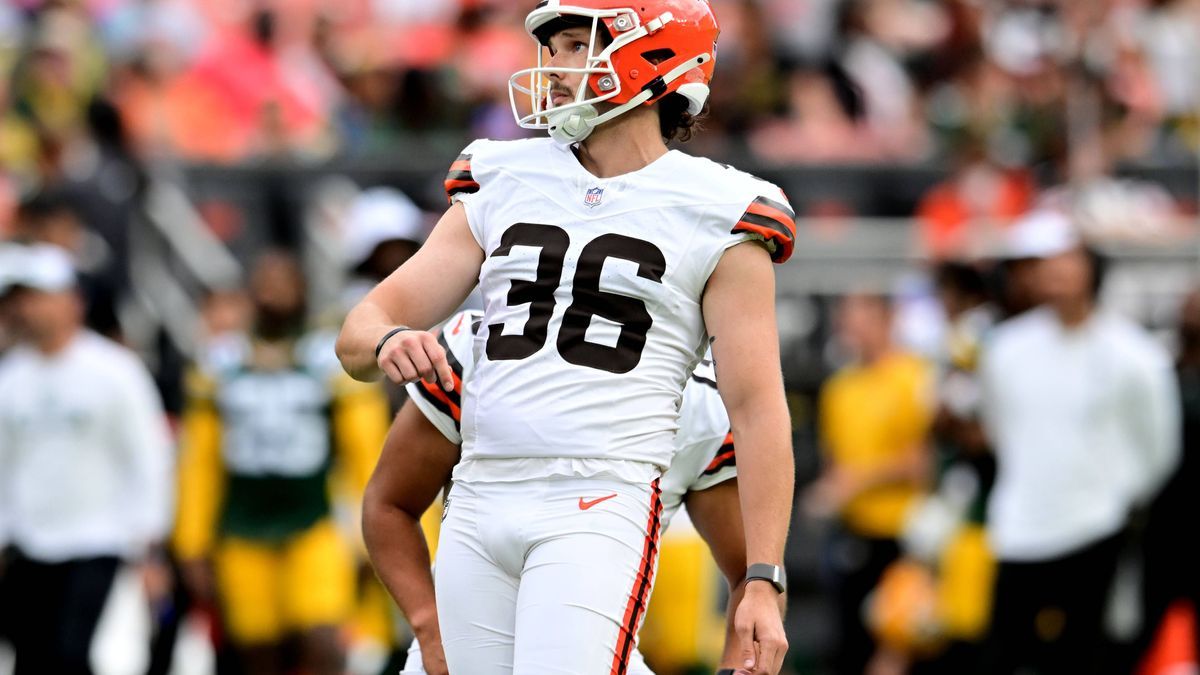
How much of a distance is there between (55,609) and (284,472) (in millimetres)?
1130

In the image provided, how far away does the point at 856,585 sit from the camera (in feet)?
34.7

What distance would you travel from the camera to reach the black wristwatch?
13.8ft

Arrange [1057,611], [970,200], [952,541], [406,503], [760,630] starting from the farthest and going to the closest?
[970,200] → [952,541] → [1057,611] → [406,503] → [760,630]

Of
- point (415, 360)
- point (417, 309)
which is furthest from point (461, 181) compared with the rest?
point (415, 360)

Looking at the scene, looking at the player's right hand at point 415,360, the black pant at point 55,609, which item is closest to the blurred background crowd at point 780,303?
the black pant at point 55,609

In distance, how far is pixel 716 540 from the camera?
16.3ft

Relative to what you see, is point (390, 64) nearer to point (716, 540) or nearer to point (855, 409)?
point (855, 409)

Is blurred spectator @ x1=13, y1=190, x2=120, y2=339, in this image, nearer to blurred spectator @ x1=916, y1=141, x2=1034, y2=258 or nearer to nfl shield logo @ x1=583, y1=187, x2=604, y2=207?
blurred spectator @ x1=916, y1=141, x2=1034, y2=258

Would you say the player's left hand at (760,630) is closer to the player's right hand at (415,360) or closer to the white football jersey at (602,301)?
the white football jersey at (602,301)

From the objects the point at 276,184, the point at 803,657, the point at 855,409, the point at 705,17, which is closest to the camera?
the point at 705,17

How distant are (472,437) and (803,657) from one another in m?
7.50

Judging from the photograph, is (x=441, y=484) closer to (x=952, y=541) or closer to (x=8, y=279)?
(x=8, y=279)

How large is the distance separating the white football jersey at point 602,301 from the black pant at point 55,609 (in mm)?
4786

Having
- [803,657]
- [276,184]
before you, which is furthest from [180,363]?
[803,657]
